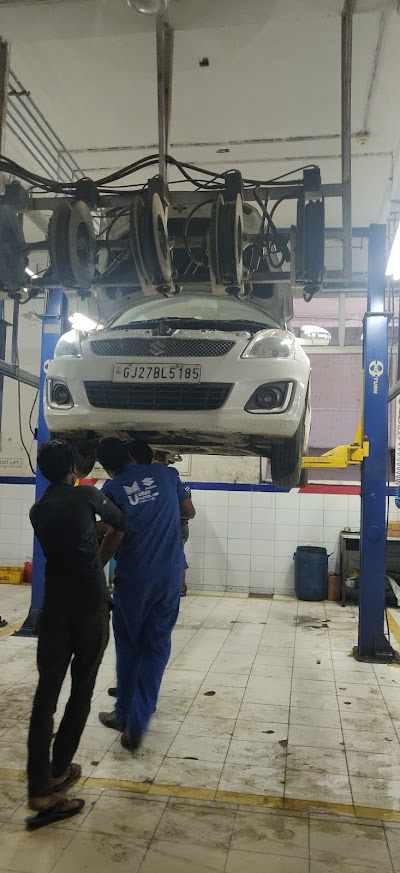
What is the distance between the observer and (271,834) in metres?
2.25

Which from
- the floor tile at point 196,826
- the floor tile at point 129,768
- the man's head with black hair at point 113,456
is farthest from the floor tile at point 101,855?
the man's head with black hair at point 113,456

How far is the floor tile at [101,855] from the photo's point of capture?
6.61ft

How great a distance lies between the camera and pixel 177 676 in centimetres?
424

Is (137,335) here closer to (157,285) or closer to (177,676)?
(157,285)

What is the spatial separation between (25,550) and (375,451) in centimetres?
572

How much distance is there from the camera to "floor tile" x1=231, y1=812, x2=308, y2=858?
2152mm

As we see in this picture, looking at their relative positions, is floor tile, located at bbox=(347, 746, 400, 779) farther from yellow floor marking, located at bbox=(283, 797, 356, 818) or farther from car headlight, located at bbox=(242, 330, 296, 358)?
car headlight, located at bbox=(242, 330, 296, 358)

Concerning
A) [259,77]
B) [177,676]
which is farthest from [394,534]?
[259,77]

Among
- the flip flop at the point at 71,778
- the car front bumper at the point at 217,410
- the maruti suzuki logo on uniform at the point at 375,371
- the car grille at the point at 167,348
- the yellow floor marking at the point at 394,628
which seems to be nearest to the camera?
the flip flop at the point at 71,778

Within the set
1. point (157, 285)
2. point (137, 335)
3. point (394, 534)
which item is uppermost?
point (157, 285)

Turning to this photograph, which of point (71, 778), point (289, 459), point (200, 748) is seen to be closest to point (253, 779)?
point (200, 748)

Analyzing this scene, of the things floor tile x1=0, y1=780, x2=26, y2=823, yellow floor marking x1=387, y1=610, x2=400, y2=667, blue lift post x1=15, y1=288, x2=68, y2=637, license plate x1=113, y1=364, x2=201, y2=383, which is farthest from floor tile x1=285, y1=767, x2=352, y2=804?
blue lift post x1=15, y1=288, x2=68, y2=637

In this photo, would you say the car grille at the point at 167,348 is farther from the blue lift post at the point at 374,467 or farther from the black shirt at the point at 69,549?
the blue lift post at the point at 374,467

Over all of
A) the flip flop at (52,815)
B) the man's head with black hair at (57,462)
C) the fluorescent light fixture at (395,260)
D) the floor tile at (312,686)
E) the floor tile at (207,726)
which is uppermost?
the fluorescent light fixture at (395,260)
